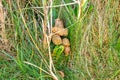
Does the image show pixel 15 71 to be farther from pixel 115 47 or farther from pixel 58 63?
pixel 115 47

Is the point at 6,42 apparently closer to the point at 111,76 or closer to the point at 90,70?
the point at 90,70

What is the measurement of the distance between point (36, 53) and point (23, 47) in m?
0.09

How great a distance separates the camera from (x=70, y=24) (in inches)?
69.1

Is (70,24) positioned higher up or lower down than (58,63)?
higher up

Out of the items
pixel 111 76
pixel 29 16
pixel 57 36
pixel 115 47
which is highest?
pixel 29 16

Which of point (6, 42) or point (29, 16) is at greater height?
point (29, 16)

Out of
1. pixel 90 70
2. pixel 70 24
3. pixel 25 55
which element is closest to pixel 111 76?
pixel 90 70

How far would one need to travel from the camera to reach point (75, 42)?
1.74 m

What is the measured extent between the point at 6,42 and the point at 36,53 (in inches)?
7.9

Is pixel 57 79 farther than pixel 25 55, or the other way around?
pixel 25 55

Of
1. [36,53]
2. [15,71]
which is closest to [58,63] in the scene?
[36,53]

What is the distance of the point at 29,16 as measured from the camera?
5.99ft

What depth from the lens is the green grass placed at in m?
1.71

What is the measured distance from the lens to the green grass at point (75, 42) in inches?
67.4
